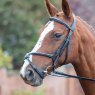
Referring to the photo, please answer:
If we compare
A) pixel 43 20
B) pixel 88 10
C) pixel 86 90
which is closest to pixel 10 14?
pixel 43 20

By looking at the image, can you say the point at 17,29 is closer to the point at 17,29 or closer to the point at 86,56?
the point at 17,29

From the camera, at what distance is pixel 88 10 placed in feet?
46.3

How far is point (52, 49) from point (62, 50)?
12 cm

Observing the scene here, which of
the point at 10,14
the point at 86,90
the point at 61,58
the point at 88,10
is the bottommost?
the point at 86,90

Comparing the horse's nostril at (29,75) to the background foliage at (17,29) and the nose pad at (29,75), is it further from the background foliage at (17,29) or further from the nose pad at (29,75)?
the background foliage at (17,29)

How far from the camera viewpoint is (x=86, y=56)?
7.62 metres

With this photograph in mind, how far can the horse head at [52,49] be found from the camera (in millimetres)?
7324

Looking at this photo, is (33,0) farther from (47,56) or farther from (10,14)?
(47,56)

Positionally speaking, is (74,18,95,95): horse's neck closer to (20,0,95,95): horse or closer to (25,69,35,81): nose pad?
(20,0,95,95): horse

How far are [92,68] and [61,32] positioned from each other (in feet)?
1.94

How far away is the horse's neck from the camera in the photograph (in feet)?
24.9

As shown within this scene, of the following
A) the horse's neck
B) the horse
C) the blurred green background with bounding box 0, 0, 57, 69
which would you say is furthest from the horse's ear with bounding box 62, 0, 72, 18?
the blurred green background with bounding box 0, 0, 57, 69

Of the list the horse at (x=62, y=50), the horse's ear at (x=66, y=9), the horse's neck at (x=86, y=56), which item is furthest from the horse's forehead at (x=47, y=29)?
the horse's neck at (x=86, y=56)

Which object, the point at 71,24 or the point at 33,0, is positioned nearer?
the point at 71,24
